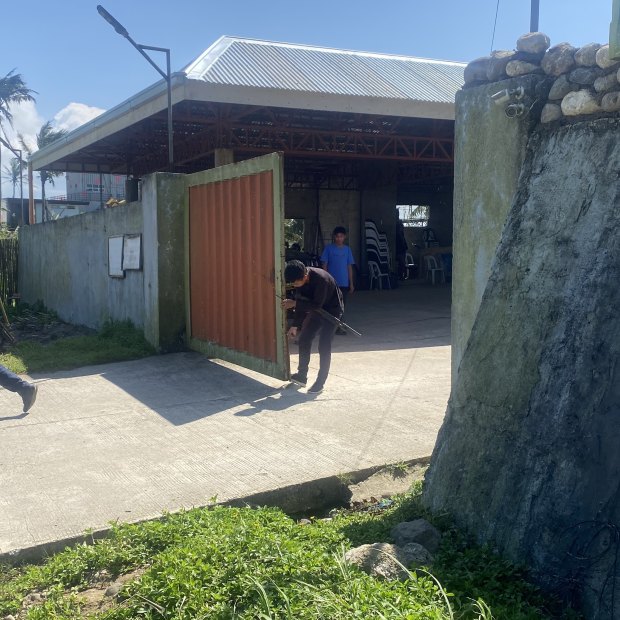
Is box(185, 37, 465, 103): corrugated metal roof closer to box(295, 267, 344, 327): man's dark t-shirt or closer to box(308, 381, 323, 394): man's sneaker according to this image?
box(295, 267, 344, 327): man's dark t-shirt

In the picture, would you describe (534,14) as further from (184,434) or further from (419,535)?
(419,535)

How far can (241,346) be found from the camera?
826 cm

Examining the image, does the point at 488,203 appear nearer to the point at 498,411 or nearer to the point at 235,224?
the point at 498,411

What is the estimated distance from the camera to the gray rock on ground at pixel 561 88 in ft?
13.1

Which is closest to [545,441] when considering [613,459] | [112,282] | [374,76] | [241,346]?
[613,459]

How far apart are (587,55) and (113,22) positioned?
7988 mm

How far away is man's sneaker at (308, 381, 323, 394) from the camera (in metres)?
7.34

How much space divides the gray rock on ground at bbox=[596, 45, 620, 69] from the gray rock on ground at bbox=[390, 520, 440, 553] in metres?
→ 2.51

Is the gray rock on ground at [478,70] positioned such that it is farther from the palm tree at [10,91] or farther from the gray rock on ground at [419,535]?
the palm tree at [10,91]

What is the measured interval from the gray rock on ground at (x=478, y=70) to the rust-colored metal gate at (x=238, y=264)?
9.37ft

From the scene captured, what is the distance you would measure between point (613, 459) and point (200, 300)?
6.71 m

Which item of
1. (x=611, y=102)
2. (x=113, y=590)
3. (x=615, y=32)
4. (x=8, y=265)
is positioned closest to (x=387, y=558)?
(x=113, y=590)

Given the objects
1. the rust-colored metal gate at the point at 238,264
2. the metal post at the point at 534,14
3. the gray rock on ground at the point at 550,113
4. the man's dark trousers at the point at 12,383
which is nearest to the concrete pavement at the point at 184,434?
the man's dark trousers at the point at 12,383

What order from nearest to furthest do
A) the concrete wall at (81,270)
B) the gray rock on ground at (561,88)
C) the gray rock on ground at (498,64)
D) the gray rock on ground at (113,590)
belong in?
the gray rock on ground at (113,590) → the gray rock on ground at (561,88) → the gray rock on ground at (498,64) → the concrete wall at (81,270)
